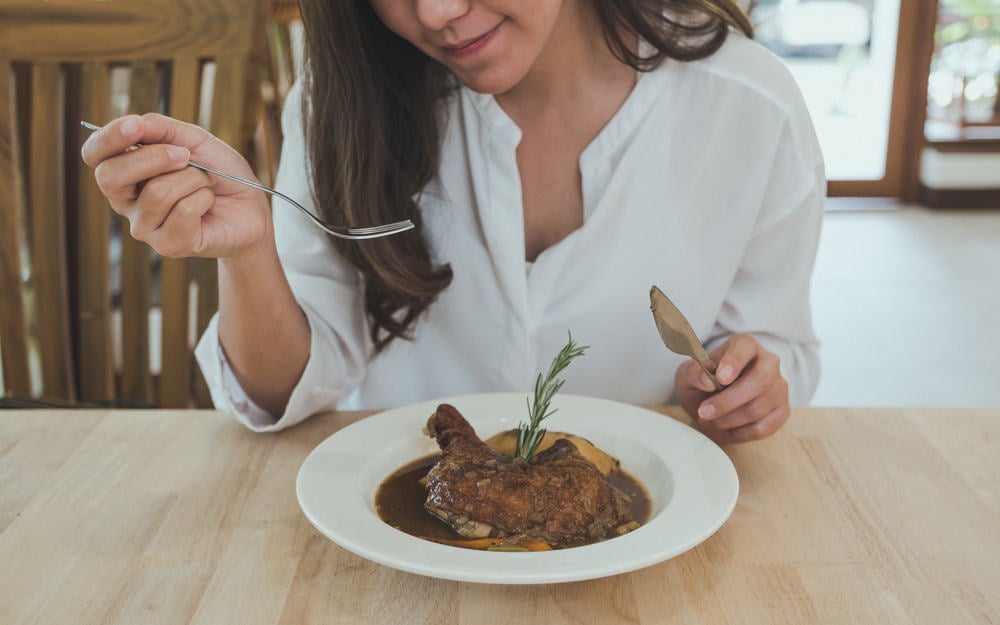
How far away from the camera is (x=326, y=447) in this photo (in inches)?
37.6

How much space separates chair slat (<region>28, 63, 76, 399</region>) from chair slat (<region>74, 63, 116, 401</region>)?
0.03 m

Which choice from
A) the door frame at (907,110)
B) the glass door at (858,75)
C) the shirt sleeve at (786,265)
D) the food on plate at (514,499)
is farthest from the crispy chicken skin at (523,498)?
the door frame at (907,110)

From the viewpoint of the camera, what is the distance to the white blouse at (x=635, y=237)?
1375 millimetres

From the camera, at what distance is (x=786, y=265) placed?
1.42 m

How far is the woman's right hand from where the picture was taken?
859 millimetres

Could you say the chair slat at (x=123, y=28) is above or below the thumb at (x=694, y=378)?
above

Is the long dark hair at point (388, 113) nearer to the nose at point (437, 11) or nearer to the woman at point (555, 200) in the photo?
the woman at point (555, 200)

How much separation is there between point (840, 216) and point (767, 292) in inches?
162

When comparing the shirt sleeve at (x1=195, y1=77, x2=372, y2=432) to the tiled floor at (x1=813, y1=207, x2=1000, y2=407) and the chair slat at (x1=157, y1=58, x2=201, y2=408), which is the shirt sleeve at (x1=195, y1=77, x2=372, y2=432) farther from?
the tiled floor at (x1=813, y1=207, x2=1000, y2=407)

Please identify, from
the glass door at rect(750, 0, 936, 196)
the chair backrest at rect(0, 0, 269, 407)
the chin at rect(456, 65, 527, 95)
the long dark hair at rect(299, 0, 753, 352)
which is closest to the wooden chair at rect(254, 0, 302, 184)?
the chair backrest at rect(0, 0, 269, 407)

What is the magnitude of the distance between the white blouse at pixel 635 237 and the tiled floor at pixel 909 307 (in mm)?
1873

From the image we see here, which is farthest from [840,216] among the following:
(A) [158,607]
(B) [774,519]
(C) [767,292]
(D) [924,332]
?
(A) [158,607]

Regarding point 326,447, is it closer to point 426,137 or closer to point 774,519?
point 774,519

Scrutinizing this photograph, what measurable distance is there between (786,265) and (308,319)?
0.67m
